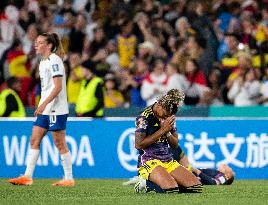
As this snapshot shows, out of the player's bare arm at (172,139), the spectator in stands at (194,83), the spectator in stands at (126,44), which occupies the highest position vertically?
the spectator in stands at (126,44)

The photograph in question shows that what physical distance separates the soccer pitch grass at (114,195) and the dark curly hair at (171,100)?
43.4 inches

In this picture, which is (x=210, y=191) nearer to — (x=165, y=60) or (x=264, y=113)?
(x=264, y=113)

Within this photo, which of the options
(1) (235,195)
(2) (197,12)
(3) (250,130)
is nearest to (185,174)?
(1) (235,195)

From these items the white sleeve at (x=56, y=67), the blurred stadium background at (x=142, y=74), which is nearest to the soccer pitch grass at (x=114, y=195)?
the blurred stadium background at (x=142, y=74)

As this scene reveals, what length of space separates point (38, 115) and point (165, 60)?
22.7ft

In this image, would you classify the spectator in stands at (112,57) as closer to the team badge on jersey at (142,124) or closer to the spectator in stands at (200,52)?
the spectator in stands at (200,52)

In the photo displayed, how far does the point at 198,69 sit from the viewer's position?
71.6 ft

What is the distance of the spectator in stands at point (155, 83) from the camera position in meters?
21.4

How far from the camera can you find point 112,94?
874 inches

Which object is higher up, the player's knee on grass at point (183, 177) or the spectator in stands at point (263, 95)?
the spectator in stands at point (263, 95)

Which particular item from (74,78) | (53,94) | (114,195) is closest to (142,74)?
(74,78)

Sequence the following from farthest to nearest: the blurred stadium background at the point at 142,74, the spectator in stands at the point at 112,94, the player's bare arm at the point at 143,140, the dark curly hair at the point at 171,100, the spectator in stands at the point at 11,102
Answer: the spectator in stands at the point at 112,94 < the spectator in stands at the point at 11,102 < the blurred stadium background at the point at 142,74 < the player's bare arm at the point at 143,140 < the dark curly hair at the point at 171,100

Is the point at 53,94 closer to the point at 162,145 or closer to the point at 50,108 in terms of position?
the point at 50,108

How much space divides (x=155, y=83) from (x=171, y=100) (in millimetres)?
7461
